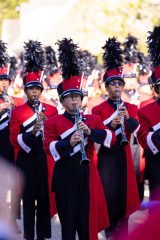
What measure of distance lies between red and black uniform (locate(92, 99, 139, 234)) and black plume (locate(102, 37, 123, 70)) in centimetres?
75

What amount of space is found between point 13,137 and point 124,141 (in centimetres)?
111

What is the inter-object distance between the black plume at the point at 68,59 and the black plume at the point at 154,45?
757 mm

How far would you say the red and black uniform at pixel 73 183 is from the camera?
5.79 m

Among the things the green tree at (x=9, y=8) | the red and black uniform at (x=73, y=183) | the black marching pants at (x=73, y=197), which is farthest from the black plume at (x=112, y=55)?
the green tree at (x=9, y=8)

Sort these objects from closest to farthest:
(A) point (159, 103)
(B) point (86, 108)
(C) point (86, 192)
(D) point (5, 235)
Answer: (D) point (5, 235) < (C) point (86, 192) < (A) point (159, 103) < (B) point (86, 108)

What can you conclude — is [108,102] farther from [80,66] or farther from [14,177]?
[14,177]

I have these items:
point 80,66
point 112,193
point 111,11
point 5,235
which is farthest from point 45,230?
point 111,11

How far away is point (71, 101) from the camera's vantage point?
6.00 m

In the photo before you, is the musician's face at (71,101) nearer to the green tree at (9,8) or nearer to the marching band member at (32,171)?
the marching band member at (32,171)

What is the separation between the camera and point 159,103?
21.0 ft

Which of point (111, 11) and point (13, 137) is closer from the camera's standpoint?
point (13, 137)

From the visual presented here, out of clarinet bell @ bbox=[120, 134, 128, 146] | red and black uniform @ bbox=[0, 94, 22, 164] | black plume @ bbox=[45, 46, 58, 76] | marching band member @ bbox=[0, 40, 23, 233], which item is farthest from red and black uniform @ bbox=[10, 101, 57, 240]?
black plume @ bbox=[45, 46, 58, 76]

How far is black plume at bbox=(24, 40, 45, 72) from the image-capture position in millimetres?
7883

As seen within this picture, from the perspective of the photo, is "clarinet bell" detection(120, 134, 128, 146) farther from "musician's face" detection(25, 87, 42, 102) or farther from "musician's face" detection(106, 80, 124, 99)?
"musician's face" detection(25, 87, 42, 102)
